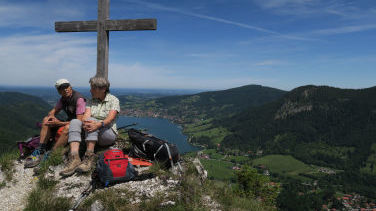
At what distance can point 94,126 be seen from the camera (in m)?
5.32

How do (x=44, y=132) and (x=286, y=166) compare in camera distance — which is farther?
(x=286, y=166)

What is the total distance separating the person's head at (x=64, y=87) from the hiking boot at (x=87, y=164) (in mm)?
1856

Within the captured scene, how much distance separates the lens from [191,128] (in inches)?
7603

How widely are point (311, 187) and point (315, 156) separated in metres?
57.6

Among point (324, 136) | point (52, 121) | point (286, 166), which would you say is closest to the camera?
point (52, 121)

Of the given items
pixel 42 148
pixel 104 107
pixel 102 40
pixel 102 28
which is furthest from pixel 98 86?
pixel 42 148

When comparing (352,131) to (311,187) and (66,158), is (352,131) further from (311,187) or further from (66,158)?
(66,158)

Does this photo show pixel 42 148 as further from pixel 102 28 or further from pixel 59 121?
pixel 102 28

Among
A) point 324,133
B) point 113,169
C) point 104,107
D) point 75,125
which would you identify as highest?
point 104,107

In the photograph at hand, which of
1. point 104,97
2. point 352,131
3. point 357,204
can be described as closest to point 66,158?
point 104,97

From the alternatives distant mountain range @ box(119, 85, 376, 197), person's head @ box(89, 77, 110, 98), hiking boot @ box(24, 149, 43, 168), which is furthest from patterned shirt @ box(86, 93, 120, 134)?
distant mountain range @ box(119, 85, 376, 197)

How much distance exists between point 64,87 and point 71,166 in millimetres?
2113

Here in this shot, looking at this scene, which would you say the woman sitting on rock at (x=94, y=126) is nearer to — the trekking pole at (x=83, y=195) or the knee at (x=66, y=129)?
the knee at (x=66, y=129)

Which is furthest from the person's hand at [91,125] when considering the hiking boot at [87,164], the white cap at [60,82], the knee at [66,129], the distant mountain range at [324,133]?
the distant mountain range at [324,133]
